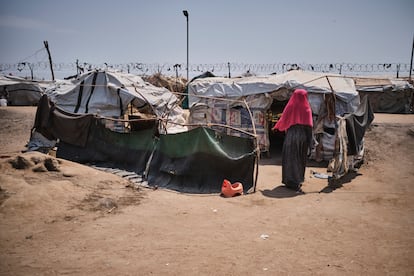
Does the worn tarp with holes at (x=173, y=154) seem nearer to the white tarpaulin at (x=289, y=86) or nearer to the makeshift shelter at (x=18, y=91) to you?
the white tarpaulin at (x=289, y=86)

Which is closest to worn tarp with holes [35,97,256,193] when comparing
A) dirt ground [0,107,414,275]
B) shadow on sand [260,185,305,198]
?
shadow on sand [260,185,305,198]

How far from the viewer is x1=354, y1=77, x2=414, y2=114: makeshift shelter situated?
16.2m

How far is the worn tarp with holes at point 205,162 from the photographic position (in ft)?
21.5

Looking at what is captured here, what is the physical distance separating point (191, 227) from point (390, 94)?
15.2m

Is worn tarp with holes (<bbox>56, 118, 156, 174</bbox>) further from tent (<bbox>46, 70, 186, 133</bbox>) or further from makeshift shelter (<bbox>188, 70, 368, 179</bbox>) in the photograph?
makeshift shelter (<bbox>188, 70, 368, 179</bbox>)

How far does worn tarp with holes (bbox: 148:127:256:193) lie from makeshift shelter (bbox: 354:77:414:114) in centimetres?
1178

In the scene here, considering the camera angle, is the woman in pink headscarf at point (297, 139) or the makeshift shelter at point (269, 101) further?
the makeshift shelter at point (269, 101)

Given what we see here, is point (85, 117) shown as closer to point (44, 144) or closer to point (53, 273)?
point (44, 144)

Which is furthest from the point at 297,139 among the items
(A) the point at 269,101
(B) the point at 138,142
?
(A) the point at 269,101

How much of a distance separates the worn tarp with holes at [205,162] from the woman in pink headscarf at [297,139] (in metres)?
0.74

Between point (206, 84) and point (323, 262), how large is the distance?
8.98m

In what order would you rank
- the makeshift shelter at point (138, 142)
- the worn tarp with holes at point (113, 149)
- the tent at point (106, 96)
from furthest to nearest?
the tent at point (106, 96) < the worn tarp with holes at point (113, 149) < the makeshift shelter at point (138, 142)

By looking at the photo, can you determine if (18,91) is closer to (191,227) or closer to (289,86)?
(289,86)

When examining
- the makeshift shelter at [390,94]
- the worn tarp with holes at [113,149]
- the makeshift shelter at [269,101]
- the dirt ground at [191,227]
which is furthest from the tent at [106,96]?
the makeshift shelter at [390,94]
